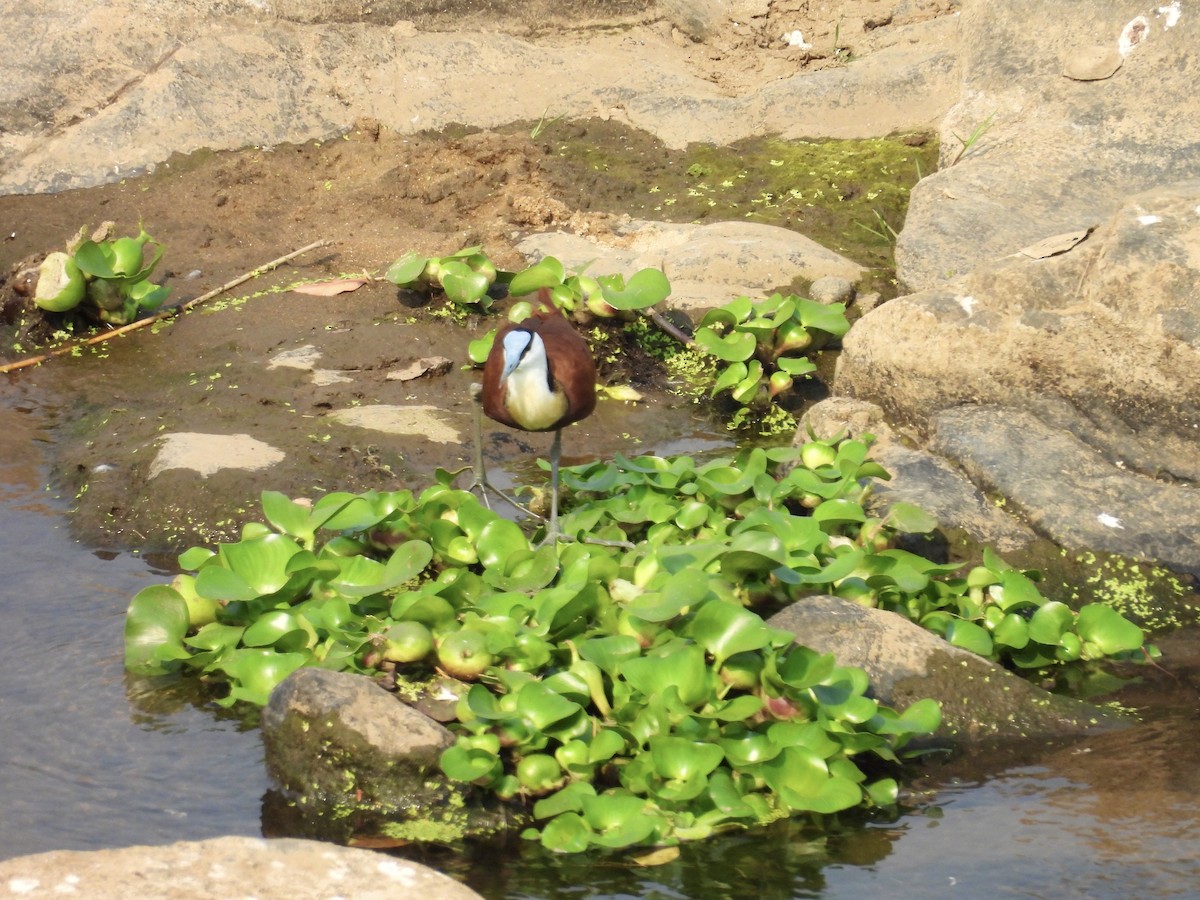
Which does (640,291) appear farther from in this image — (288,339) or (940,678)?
(940,678)

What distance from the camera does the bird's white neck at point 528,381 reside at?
4184 millimetres

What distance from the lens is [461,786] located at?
315 centimetres

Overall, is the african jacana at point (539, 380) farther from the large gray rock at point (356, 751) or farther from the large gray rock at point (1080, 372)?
the large gray rock at point (1080, 372)

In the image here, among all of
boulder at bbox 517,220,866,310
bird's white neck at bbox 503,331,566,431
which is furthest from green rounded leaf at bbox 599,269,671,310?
bird's white neck at bbox 503,331,566,431

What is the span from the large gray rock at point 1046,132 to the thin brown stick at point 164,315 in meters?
2.94

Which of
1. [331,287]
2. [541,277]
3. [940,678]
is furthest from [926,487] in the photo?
[331,287]

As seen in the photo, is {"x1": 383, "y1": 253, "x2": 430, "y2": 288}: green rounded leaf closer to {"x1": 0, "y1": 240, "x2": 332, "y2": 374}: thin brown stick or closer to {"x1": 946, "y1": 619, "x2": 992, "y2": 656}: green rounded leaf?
{"x1": 0, "y1": 240, "x2": 332, "y2": 374}: thin brown stick

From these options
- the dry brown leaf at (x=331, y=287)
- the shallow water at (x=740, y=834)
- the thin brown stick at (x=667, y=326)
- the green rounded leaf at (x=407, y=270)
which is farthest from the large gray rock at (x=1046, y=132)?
the dry brown leaf at (x=331, y=287)

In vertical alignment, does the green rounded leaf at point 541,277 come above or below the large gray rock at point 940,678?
above

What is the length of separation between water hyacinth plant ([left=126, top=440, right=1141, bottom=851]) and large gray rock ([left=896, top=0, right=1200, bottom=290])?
152cm

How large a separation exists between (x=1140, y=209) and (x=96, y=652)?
3770mm

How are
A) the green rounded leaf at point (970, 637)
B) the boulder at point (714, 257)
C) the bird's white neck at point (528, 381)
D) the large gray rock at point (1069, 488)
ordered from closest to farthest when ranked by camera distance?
the green rounded leaf at point (970, 637) < the bird's white neck at point (528, 381) < the large gray rock at point (1069, 488) < the boulder at point (714, 257)

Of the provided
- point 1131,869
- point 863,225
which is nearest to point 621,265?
point 863,225

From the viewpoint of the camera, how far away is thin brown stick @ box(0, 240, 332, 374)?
592cm
